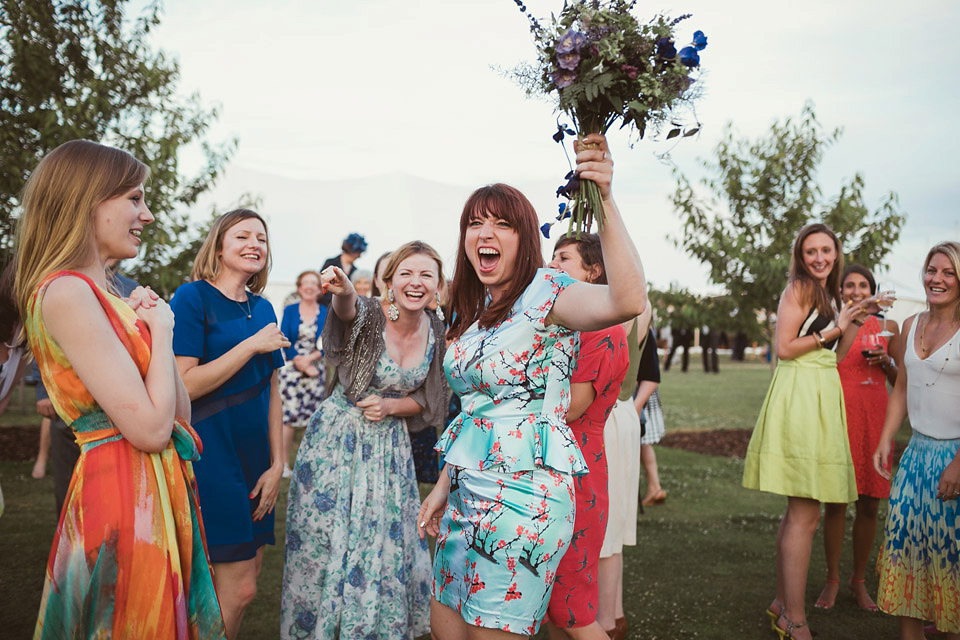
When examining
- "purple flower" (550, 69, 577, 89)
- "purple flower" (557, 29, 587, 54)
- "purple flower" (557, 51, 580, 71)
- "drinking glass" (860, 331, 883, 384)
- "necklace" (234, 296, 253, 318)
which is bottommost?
"drinking glass" (860, 331, 883, 384)

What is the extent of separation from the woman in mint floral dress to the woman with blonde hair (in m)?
2.66

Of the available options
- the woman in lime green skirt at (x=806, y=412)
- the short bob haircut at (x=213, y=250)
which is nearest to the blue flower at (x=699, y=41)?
the short bob haircut at (x=213, y=250)

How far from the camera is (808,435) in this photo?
4.68m

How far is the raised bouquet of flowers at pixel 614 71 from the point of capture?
2201mm

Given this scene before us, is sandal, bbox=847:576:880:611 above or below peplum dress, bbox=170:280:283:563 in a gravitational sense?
below

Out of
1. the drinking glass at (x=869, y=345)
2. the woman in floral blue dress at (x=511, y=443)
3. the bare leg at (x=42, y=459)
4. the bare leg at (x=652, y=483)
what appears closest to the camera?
the woman in floral blue dress at (x=511, y=443)

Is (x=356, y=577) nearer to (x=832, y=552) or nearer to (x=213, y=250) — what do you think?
(x=213, y=250)

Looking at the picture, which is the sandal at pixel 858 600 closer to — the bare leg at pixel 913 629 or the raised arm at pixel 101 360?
the bare leg at pixel 913 629

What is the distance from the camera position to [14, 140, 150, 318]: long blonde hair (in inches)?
90.6

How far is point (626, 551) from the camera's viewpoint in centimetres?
654

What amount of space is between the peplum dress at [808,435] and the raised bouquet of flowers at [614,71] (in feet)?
9.74

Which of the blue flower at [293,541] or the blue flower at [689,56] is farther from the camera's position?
the blue flower at [293,541]

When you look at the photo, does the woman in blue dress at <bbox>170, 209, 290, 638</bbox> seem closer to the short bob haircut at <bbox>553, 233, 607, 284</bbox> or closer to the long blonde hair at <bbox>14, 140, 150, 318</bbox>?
the long blonde hair at <bbox>14, 140, 150, 318</bbox>

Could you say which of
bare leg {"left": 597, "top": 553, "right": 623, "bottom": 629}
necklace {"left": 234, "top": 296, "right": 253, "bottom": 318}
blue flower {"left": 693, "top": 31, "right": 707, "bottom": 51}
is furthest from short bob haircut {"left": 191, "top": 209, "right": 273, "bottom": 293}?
bare leg {"left": 597, "top": 553, "right": 623, "bottom": 629}
